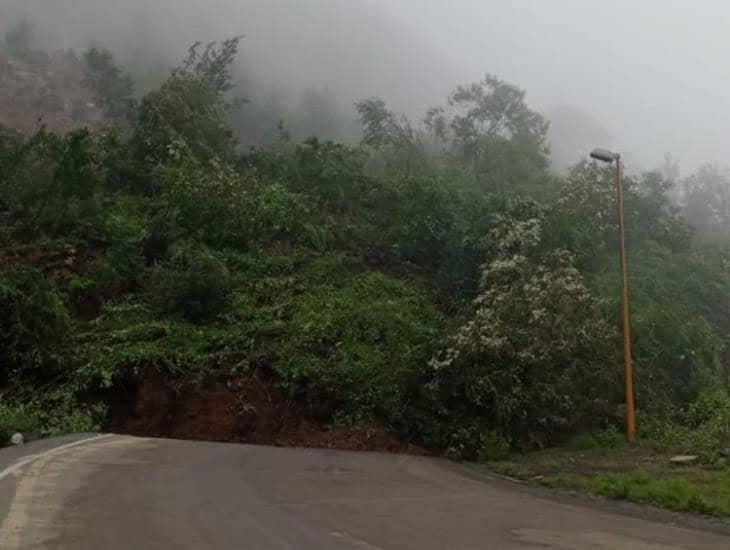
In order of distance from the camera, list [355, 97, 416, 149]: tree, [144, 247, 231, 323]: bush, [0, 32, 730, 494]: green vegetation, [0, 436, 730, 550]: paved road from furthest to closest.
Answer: [355, 97, 416, 149]: tree → [144, 247, 231, 323]: bush → [0, 32, 730, 494]: green vegetation → [0, 436, 730, 550]: paved road

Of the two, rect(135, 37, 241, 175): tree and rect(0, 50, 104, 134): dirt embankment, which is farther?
rect(0, 50, 104, 134): dirt embankment

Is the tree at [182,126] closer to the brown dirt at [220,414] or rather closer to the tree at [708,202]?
the brown dirt at [220,414]

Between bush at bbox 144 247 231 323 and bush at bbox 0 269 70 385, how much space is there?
150 inches

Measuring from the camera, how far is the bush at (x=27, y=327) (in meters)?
22.9

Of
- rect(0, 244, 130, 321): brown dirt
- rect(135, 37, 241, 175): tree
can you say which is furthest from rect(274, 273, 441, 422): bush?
rect(135, 37, 241, 175): tree

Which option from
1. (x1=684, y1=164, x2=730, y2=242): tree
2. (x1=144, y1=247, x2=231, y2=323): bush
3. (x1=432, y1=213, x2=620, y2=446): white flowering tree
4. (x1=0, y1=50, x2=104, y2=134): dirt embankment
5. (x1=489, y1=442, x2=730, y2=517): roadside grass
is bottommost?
(x1=489, y1=442, x2=730, y2=517): roadside grass

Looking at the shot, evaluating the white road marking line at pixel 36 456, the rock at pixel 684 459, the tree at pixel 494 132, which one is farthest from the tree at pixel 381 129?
the rock at pixel 684 459

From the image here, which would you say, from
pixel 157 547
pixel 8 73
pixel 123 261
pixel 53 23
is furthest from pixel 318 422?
pixel 53 23

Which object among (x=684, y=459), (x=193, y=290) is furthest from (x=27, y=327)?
(x=684, y=459)

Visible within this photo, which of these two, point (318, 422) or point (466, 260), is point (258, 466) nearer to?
point (318, 422)

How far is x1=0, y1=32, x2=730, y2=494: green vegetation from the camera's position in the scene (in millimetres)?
20734

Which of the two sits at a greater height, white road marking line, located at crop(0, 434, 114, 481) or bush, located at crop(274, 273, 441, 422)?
bush, located at crop(274, 273, 441, 422)

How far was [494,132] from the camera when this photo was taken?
170 feet

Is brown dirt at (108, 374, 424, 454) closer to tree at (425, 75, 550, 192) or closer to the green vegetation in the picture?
the green vegetation
